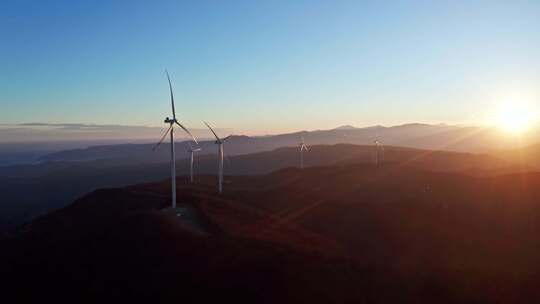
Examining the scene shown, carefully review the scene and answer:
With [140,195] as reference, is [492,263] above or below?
below

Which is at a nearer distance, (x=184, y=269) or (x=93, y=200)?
(x=184, y=269)

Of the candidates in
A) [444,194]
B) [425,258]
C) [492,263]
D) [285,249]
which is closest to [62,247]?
[285,249]

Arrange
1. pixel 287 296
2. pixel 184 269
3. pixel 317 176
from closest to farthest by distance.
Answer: pixel 287 296, pixel 184 269, pixel 317 176

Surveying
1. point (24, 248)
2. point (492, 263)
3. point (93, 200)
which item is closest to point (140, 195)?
point (93, 200)

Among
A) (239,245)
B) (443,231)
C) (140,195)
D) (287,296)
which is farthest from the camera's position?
(140,195)

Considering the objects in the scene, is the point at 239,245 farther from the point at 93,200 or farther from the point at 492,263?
the point at 93,200

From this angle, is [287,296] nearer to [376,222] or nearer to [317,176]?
[376,222]
